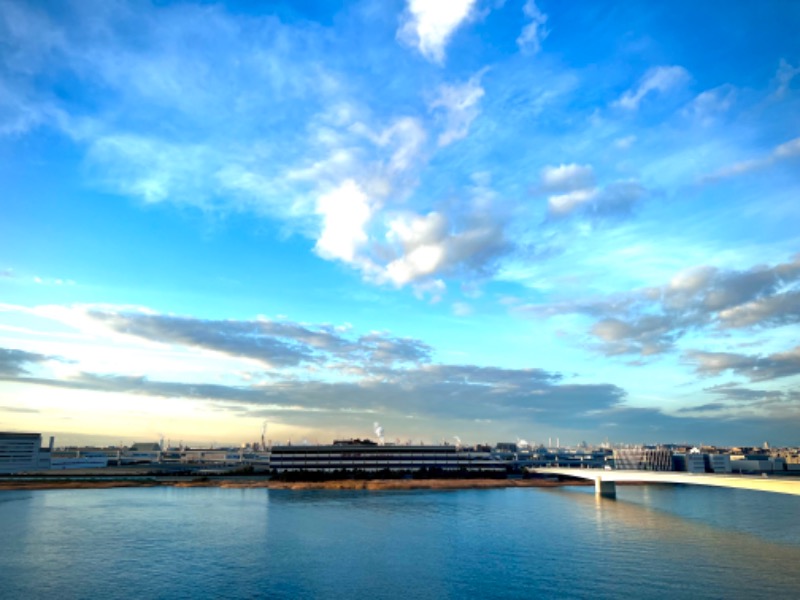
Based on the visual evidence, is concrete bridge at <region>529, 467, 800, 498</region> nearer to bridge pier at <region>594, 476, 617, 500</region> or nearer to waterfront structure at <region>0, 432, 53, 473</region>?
bridge pier at <region>594, 476, 617, 500</region>

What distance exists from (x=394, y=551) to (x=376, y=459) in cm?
12338

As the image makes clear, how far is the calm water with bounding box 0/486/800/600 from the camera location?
40.8 meters

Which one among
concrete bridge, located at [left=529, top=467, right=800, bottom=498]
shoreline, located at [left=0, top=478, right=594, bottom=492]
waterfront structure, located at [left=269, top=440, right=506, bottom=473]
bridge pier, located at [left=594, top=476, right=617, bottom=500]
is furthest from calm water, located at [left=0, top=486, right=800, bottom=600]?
waterfront structure, located at [left=269, top=440, right=506, bottom=473]

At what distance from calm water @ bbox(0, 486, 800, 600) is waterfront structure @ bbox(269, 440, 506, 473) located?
77.6m

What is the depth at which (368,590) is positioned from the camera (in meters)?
40.1

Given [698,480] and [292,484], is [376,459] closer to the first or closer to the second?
[292,484]

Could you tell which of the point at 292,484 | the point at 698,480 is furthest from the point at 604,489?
the point at 292,484

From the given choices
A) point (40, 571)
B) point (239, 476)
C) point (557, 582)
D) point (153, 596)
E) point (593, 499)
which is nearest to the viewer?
point (153, 596)

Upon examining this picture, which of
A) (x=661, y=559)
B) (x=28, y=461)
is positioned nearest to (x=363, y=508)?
(x=661, y=559)

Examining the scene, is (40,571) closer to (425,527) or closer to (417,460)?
(425,527)

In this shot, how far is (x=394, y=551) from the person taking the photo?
178 feet

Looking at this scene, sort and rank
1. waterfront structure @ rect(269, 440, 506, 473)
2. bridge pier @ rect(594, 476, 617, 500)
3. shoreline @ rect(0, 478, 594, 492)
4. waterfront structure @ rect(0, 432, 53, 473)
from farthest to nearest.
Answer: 1. waterfront structure @ rect(0, 432, 53, 473)
2. waterfront structure @ rect(269, 440, 506, 473)
3. shoreline @ rect(0, 478, 594, 492)
4. bridge pier @ rect(594, 476, 617, 500)

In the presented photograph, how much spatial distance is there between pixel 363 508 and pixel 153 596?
55344mm

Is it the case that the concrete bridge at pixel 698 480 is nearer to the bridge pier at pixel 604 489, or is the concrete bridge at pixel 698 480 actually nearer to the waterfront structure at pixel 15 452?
the bridge pier at pixel 604 489
